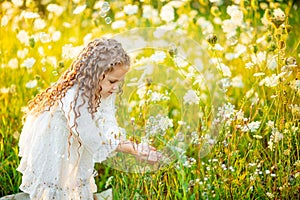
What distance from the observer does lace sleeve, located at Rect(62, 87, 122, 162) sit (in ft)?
7.53

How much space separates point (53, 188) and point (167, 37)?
0.89 metres

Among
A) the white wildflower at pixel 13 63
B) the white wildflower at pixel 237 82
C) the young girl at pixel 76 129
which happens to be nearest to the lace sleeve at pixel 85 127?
the young girl at pixel 76 129

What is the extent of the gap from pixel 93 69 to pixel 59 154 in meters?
0.32

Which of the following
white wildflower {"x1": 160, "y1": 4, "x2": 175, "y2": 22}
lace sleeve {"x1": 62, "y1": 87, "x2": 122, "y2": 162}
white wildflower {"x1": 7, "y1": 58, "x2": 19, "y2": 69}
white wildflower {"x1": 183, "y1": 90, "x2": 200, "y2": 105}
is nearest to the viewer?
lace sleeve {"x1": 62, "y1": 87, "x2": 122, "y2": 162}

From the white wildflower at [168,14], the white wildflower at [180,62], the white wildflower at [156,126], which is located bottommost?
the white wildflower at [156,126]

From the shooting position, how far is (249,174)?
2.46 meters

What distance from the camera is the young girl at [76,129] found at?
91.3 inches

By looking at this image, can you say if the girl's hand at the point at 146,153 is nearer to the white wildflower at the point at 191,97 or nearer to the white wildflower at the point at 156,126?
the white wildflower at the point at 156,126

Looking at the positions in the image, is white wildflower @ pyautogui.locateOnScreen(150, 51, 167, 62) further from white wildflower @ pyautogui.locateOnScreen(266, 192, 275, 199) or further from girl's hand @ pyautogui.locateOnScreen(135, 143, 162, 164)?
white wildflower @ pyautogui.locateOnScreen(266, 192, 275, 199)

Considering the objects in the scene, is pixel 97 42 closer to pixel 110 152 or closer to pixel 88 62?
pixel 88 62

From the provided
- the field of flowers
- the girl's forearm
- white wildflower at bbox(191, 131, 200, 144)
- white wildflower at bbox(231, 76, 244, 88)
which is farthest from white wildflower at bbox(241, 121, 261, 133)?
white wildflower at bbox(231, 76, 244, 88)

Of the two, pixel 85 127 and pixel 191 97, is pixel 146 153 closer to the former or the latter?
pixel 85 127

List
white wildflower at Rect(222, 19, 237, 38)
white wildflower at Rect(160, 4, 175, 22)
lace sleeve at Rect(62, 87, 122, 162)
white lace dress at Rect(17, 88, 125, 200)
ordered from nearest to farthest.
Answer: lace sleeve at Rect(62, 87, 122, 162)
white lace dress at Rect(17, 88, 125, 200)
white wildflower at Rect(222, 19, 237, 38)
white wildflower at Rect(160, 4, 175, 22)

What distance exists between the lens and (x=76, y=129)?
2.29 metres
